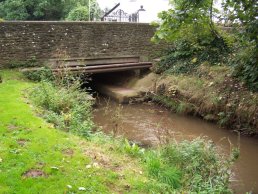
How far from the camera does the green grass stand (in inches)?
186

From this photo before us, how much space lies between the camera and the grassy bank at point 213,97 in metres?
10.3

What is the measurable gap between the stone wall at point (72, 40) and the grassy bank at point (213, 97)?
8.25ft

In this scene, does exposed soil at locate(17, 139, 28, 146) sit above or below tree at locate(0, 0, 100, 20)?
below

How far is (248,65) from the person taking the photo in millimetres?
11172

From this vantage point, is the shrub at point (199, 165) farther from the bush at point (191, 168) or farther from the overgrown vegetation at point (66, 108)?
the overgrown vegetation at point (66, 108)

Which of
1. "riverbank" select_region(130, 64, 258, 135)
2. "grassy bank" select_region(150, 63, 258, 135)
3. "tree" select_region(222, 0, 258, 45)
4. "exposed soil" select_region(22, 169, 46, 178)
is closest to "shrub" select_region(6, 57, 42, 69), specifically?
"riverbank" select_region(130, 64, 258, 135)

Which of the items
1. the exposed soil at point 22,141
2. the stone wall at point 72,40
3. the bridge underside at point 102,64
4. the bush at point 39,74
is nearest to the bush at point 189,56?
the bridge underside at point 102,64

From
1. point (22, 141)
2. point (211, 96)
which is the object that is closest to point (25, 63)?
point (211, 96)

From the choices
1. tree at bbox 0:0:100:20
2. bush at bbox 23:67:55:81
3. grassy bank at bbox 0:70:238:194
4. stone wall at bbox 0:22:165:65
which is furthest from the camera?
tree at bbox 0:0:100:20

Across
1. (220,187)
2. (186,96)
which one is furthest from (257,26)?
(186,96)

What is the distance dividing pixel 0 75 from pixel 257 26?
8959 mm

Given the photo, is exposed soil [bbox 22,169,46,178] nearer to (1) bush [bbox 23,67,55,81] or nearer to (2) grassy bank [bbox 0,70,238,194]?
(2) grassy bank [bbox 0,70,238,194]

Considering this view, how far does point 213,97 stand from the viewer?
37.3 ft

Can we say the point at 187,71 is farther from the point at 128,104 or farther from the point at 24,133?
the point at 24,133
